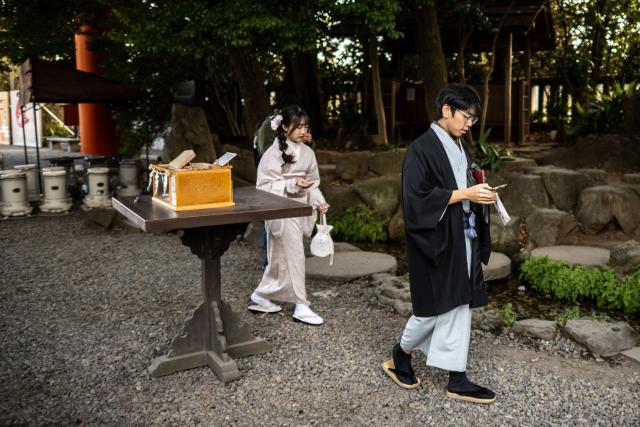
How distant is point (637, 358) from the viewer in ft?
14.4

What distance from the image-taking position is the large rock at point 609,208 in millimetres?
7484

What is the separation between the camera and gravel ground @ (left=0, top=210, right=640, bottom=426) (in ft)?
12.1

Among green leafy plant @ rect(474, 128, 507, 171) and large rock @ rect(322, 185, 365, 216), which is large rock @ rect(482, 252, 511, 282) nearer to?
green leafy plant @ rect(474, 128, 507, 171)

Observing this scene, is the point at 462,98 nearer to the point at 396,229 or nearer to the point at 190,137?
the point at 396,229

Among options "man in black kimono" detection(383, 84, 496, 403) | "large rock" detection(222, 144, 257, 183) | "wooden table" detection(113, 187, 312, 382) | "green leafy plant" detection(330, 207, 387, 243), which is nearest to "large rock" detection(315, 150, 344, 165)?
"large rock" detection(222, 144, 257, 183)

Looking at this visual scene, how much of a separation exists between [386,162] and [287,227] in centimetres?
543

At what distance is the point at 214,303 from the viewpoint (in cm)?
439

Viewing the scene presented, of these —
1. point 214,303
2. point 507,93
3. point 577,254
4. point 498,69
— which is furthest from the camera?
point 498,69

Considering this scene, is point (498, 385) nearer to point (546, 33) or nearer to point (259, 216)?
point (259, 216)

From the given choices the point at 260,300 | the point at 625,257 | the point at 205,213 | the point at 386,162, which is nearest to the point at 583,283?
the point at 625,257

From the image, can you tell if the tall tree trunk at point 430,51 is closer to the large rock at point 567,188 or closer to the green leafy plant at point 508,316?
the large rock at point 567,188

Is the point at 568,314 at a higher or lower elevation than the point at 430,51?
lower

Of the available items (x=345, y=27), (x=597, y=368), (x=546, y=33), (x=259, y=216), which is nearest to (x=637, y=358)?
(x=597, y=368)

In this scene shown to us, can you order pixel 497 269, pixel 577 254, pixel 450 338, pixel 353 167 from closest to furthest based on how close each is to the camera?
pixel 450 338 → pixel 497 269 → pixel 577 254 → pixel 353 167
